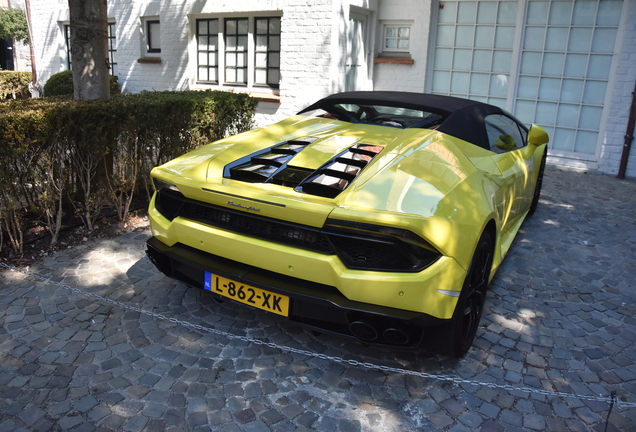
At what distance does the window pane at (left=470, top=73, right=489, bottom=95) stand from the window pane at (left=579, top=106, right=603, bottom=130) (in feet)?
5.78

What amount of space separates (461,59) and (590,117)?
102 inches

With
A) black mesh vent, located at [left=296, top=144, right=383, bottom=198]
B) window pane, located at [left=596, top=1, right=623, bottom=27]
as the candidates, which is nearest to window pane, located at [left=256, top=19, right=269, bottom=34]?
window pane, located at [left=596, top=1, right=623, bottom=27]

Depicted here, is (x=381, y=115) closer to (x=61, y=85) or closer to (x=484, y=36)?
(x=484, y=36)

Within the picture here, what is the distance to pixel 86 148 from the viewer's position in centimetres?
470

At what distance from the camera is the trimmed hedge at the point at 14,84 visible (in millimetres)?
14266

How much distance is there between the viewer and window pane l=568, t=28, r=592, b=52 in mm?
8570

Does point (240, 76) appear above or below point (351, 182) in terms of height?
above

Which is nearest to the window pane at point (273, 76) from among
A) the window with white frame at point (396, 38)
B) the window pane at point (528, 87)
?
the window with white frame at point (396, 38)

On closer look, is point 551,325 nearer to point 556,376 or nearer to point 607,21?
point 556,376

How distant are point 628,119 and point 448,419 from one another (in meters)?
7.72

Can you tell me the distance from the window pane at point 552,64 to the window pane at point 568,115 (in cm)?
61

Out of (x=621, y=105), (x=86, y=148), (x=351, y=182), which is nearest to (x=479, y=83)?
(x=621, y=105)

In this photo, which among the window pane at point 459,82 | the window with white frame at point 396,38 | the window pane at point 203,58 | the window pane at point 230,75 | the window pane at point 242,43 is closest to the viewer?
the window pane at point 459,82

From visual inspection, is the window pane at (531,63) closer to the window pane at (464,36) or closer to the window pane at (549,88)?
the window pane at (549,88)
